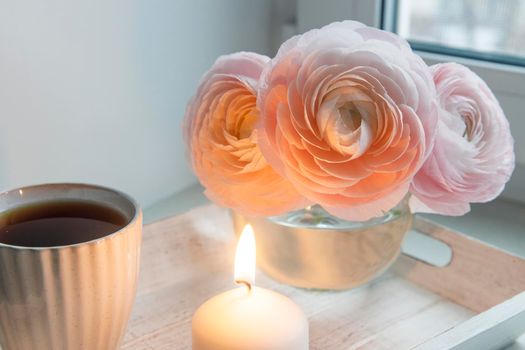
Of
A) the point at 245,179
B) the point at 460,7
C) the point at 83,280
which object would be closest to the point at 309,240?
the point at 245,179

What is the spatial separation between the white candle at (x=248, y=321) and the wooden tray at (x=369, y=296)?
0.07 metres

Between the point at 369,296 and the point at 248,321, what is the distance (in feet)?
0.57

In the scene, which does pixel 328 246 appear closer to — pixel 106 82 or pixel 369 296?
pixel 369 296

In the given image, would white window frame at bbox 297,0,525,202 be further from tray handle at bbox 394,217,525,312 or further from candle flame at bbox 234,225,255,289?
candle flame at bbox 234,225,255,289

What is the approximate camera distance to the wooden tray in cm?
56

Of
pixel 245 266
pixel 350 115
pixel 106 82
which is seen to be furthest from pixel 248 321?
pixel 106 82

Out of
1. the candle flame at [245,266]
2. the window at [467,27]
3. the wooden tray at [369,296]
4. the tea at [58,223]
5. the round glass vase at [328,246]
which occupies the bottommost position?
the wooden tray at [369,296]

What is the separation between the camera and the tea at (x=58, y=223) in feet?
1.57

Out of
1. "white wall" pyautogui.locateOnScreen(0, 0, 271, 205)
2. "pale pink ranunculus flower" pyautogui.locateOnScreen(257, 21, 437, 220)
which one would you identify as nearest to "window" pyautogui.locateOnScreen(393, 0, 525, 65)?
"white wall" pyautogui.locateOnScreen(0, 0, 271, 205)

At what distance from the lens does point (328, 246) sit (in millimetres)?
590

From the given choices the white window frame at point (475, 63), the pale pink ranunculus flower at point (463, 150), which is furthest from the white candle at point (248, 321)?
the white window frame at point (475, 63)

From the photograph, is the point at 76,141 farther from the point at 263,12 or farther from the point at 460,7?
the point at 460,7

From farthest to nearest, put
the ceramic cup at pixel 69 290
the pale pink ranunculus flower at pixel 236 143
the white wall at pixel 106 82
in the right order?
1. the white wall at pixel 106 82
2. the pale pink ranunculus flower at pixel 236 143
3. the ceramic cup at pixel 69 290

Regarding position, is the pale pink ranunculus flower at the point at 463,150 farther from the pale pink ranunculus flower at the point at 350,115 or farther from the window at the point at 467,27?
the window at the point at 467,27
